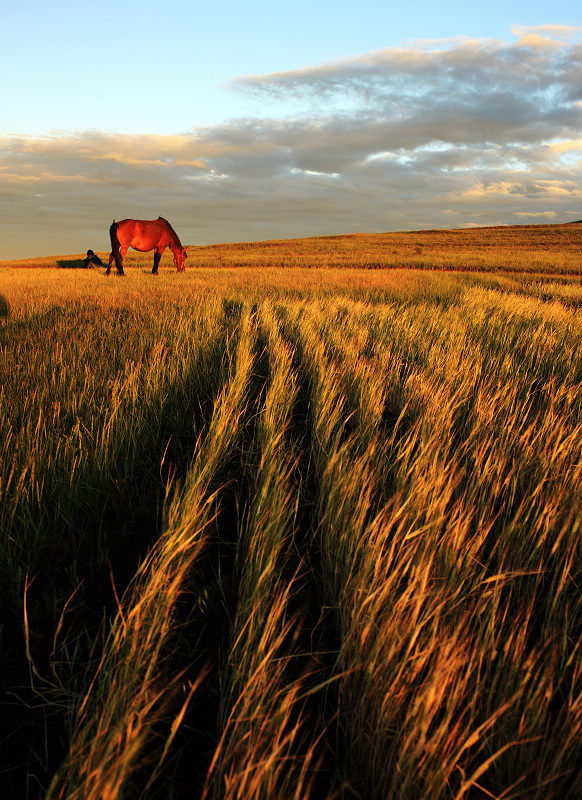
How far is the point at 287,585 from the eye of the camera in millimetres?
1335

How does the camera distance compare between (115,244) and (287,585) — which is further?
(115,244)

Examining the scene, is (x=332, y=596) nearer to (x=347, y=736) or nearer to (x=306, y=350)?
(x=347, y=736)

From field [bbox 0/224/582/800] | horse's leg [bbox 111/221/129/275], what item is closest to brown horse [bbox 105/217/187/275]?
horse's leg [bbox 111/221/129/275]

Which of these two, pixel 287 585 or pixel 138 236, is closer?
pixel 287 585

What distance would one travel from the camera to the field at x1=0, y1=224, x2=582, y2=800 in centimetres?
84

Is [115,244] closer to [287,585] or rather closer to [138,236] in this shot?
[138,236]

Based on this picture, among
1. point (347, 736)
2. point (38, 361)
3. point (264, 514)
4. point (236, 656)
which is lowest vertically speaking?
point (347, 736)

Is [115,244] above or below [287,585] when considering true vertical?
above

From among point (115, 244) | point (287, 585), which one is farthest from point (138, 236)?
point (287, 585)

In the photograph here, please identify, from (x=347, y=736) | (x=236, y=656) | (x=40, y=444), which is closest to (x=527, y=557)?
(x=347, y=736)

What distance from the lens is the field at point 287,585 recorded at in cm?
84

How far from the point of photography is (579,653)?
1109 mm

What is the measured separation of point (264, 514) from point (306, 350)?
289 centimetres

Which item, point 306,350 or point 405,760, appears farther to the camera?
point 306,350
